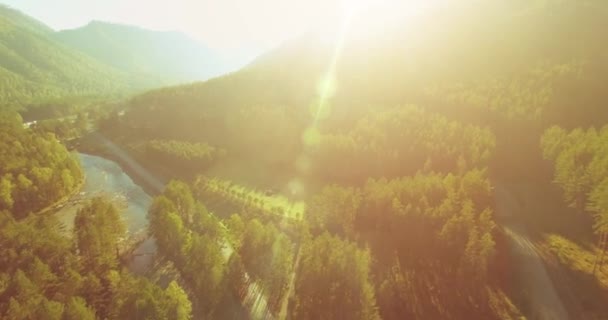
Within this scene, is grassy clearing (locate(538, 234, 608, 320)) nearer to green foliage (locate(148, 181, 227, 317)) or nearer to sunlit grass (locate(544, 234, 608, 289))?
sunlit grass (locate(544, 234, 608, 289))

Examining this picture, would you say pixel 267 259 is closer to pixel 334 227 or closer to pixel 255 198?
pixel 334 227

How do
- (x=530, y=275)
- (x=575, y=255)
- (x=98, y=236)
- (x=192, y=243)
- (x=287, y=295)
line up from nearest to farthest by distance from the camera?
(x=192, y=243) → (x=287, y=295) → (x=98, y=236) → (x=530, y=275) → (x=575, y=255)

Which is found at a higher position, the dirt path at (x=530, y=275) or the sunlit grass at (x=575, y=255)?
the sunlit grass at (x=575, y=255)

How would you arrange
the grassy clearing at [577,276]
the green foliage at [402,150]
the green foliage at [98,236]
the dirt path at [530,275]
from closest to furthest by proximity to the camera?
1. the grassy clearing at [577,276]
2. the dirt path at [530,275]
3. the green foliage at [98,236]
4. the green foliage at [402,150]

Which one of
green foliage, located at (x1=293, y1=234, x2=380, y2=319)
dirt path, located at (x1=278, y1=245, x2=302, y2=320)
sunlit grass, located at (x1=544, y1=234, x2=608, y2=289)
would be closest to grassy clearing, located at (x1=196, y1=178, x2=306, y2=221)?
dirt path, located at (x1=278, y1=245, x2=302, y2=320)

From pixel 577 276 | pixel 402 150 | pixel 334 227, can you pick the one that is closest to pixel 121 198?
pixel 334 227

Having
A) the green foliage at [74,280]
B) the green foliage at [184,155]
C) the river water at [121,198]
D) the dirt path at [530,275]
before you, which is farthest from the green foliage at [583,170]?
the green foliage at [184,155]

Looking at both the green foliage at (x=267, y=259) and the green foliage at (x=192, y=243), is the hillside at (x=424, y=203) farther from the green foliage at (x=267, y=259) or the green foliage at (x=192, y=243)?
the green foliage at (x=192, y=243)

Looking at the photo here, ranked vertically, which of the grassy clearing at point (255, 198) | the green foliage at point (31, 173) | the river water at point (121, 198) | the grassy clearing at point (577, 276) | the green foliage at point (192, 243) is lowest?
the river water at point (121, 198)
